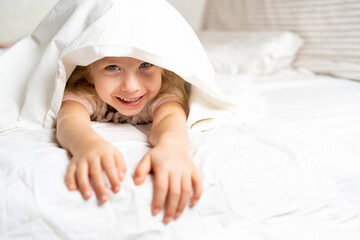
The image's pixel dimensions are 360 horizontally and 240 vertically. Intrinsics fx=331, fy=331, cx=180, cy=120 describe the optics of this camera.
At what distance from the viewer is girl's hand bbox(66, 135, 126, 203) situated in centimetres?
47

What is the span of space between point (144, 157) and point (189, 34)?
0.38 metres

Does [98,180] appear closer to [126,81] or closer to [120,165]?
[120,165]

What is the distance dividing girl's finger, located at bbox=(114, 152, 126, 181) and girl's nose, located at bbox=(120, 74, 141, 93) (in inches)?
7.8

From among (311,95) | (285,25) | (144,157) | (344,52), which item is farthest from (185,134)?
(285,25)

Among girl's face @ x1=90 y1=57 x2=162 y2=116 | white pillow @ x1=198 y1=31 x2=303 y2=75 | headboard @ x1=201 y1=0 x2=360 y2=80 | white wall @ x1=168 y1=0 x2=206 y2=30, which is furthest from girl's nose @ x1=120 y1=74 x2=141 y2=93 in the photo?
white wall @ x1=168 y1=0 x2=206 y2=30

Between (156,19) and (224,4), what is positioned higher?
(156,19)

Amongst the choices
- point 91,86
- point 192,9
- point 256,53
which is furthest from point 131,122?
point 192,9

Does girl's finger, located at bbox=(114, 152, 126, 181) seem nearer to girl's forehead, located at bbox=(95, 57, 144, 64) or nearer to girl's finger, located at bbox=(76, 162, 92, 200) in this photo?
girl's finger, located at bbox=(76, 162, 92, 200)

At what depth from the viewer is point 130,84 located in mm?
672

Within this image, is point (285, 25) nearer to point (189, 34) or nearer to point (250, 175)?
point (189, 34)

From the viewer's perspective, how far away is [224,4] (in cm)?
179

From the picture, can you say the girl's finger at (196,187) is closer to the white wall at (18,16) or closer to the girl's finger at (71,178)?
the girl's finger at (71,178)

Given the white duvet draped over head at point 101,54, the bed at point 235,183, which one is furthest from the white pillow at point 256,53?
the white duvet draped over head at point 101,54

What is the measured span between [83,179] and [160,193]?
111 millimetres
